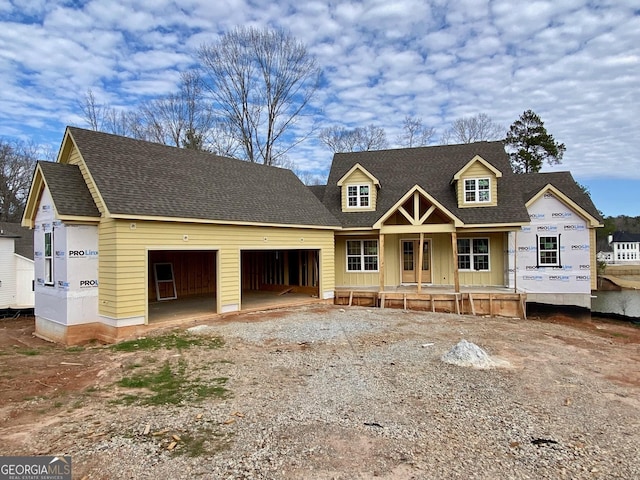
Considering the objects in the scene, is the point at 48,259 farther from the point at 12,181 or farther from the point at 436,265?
the point at 12,181

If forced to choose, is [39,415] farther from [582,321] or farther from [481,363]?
[582,321]

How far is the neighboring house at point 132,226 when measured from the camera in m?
10.3

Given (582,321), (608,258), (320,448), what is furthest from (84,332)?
(608,258)

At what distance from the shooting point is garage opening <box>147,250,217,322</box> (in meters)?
14.4

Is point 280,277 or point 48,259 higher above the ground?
point 48,259

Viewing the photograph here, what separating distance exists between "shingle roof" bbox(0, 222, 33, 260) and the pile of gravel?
25.3 meters

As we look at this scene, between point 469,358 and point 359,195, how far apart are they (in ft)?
38.3

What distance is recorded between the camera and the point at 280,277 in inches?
752

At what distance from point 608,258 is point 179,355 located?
8784 cm

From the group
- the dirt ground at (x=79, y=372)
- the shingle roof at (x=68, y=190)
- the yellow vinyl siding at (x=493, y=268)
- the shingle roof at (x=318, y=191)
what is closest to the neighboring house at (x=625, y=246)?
the yellow vinyl siding at (x=493, y=268)

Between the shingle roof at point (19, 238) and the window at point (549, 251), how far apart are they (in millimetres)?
27470

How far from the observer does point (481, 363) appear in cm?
768

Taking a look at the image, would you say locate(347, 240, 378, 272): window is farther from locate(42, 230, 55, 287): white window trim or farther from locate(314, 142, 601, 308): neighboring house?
locate(42, 230, 55, 287): white window trim

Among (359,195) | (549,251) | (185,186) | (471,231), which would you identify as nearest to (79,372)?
(185,186)
